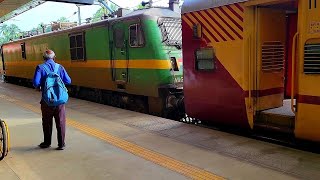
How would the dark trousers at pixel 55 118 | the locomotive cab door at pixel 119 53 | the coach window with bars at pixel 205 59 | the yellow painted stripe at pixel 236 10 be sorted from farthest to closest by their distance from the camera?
the locomotive cab door at pixel 119 53 < the coach window with bars at pixel 205 59 < the yellow painted stripe at pixel 236 10 < the dark trousers at pixel 55 118

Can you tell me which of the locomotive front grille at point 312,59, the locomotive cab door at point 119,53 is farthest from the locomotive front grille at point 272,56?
the locomotive cab door at point 119,53

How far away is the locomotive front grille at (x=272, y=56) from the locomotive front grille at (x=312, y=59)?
41.9 inches

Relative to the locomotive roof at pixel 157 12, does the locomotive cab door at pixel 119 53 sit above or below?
below

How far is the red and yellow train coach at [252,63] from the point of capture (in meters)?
4.92

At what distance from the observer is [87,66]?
38.4 ft

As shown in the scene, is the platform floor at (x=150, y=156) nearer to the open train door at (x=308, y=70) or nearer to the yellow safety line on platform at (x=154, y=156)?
the yellow safety line on platform at (x=154, y=156)

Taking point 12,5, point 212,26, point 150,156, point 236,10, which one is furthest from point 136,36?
point 12,5

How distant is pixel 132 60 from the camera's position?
9297 millimetres

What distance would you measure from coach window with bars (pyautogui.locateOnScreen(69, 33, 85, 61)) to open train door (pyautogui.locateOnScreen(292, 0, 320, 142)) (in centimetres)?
826

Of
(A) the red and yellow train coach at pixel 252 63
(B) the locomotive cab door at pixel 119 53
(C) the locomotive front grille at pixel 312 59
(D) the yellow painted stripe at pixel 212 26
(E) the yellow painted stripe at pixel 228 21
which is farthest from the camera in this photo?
(B) the locomotive cab door at pixel 119 53

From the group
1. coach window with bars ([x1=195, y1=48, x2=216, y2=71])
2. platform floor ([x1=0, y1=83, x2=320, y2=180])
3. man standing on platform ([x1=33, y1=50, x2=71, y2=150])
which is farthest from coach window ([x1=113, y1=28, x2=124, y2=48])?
man standing on platform ([x1=33, y1=50, x2=71, y2=150])

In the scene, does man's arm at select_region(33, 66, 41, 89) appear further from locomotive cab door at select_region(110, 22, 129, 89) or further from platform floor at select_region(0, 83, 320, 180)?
locomotive cab door at select_region(110, 22, 129, 89)

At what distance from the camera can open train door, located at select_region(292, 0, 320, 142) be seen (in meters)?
4.77

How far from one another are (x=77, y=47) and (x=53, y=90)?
6967 mm
